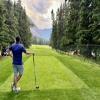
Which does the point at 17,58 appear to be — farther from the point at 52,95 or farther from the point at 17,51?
the point at 52,95

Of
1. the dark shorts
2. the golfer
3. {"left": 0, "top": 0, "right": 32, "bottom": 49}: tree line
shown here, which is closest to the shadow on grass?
the golfer

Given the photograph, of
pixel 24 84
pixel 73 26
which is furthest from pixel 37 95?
pixel 73 26

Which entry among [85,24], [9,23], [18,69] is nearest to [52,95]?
[18,69]

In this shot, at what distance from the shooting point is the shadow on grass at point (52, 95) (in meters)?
12.4

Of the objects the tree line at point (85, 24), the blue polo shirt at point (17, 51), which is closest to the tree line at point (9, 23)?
the tree line at point (85, 24)

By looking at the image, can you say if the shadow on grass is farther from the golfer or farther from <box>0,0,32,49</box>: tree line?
<box>0,0,32,49</box>: tree line

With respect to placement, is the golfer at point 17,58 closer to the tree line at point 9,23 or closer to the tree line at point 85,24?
the tree line at point 85,24

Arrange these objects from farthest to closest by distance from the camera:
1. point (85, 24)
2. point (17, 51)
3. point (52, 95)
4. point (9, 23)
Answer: point (9, 23)
point (85, 24)
point (17, 51)
point (52, 95)

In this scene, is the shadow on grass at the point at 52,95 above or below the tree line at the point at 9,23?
below

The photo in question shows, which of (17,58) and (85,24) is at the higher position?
(85,24)

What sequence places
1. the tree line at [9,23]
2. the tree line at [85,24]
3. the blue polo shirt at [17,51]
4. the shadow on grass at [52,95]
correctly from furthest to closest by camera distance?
1. the tree line at [9,23]
2. the tree line at [85,24]
3. the blue polo shirt at [17,51]
4. the shadow on grass at [52,95]

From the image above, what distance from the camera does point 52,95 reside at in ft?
42.3

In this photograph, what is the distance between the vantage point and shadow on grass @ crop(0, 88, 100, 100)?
12.4 m

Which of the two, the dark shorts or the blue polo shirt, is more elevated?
the blue polo shirt
